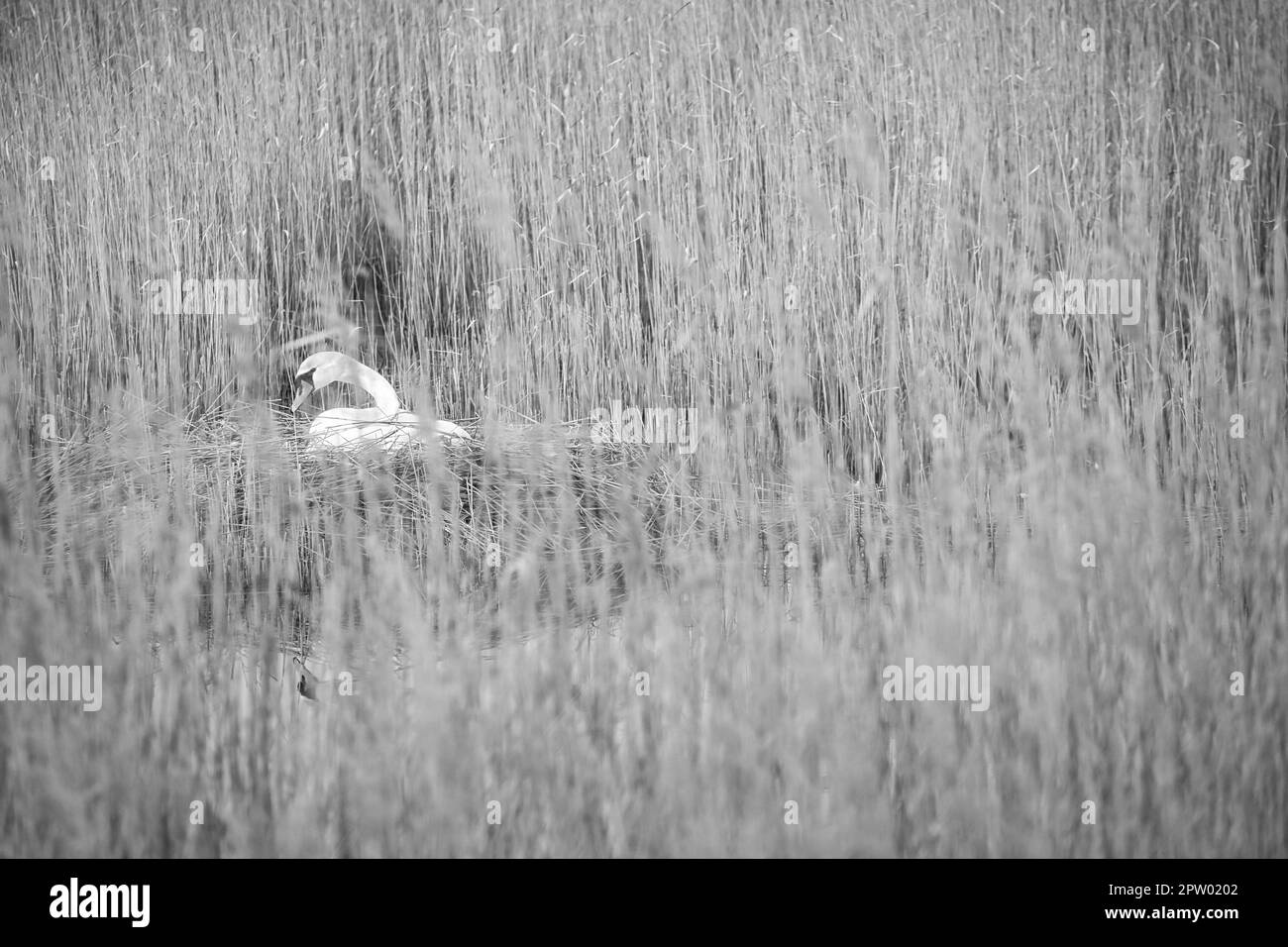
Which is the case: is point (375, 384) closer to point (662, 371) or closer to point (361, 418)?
point (361, 418)

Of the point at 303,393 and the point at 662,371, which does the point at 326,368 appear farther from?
the point at 662,371

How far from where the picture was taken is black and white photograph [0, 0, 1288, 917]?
7.44 ft

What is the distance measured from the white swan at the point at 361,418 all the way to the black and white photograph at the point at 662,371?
13mm

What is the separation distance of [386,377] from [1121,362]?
1.95m

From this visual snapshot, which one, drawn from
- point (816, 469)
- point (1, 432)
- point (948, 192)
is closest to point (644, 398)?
point (816, 469)

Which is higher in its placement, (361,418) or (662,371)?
(662,371)

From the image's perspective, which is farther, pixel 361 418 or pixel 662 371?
pixel 662 371

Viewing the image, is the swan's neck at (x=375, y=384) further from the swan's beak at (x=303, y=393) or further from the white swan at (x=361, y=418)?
the swan's beak at (x=303, y=393)

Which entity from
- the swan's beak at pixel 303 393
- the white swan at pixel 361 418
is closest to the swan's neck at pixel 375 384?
the white swan at pixel 361 418

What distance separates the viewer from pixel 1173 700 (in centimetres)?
219

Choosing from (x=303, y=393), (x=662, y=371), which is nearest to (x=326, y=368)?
(x=303, y=393)

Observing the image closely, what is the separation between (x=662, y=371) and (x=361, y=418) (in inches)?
30.5

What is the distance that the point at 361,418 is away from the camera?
272 cm

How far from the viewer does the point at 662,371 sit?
2.84m
